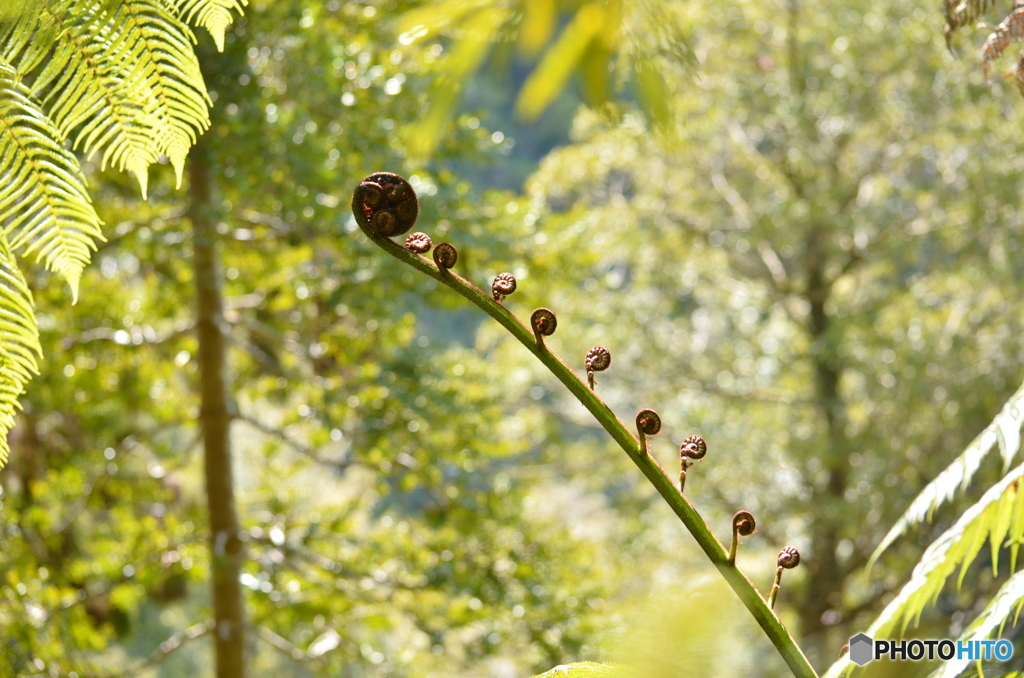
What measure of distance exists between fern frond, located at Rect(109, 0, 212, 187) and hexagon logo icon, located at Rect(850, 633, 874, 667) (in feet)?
2.01

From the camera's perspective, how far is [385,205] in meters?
0.56

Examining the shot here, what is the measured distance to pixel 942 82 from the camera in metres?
4.54

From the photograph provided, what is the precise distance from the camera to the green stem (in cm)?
53

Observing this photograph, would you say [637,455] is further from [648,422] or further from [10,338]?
[10,338]

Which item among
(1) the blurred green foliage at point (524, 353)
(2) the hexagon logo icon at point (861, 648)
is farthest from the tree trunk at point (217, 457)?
(2) the hexagon logo icon at point (861, 648)

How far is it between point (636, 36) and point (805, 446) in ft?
14.9

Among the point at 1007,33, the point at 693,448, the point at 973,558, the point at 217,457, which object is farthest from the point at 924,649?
the point at 217,457

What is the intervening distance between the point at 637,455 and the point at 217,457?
1.89 metres


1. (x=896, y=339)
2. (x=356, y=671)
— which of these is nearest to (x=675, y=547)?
(x=896, y=339)

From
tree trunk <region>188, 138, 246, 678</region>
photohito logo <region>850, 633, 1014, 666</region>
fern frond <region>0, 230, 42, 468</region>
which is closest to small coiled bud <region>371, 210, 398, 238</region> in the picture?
fern frond <region>0, 230, 42, 468</region>

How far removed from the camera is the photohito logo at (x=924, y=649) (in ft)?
2.29

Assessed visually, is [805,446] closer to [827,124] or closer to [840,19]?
[827,124]

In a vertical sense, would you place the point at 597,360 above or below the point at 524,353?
below

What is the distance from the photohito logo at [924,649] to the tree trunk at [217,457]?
1.61 meters
